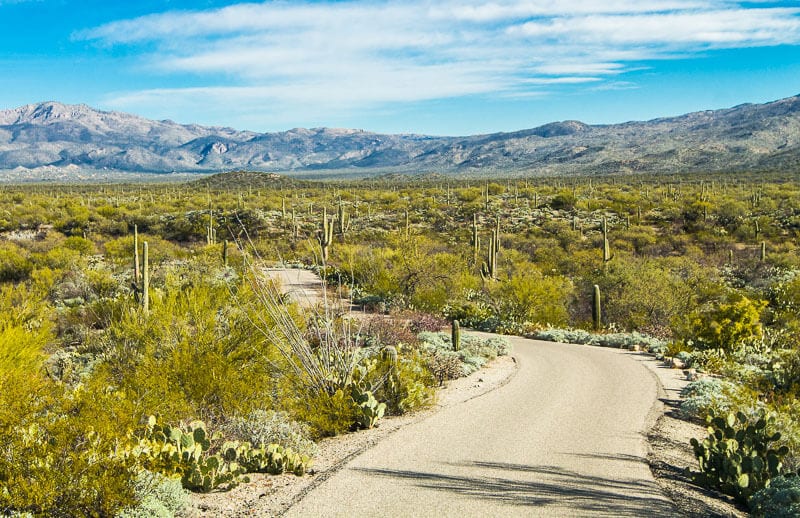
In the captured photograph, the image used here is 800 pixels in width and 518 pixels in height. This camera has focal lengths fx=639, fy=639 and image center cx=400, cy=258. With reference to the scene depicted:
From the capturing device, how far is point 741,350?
16.0 meters

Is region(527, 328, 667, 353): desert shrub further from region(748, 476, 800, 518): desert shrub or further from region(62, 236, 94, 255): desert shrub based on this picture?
region(62, 236, 94, 255): desert shrub

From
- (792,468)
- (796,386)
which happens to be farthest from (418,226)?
(792,468)

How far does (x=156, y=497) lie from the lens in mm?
6285

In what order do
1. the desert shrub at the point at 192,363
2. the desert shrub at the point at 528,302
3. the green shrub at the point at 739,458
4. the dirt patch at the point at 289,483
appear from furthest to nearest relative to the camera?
the desert shrub at the point at 528,302 → the desert shrub at the point at 192,363 → the green shrub at the point at 739,458 → the dirt patch at the point at 289,483

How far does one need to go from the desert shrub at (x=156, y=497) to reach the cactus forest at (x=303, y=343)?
0.02m

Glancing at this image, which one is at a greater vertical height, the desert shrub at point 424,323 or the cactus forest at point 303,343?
the cactus forest at point 303,343

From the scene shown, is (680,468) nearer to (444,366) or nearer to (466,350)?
(444,366)

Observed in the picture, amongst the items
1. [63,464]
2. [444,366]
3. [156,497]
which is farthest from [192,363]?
[444,366]

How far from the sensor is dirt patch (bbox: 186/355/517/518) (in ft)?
22.4

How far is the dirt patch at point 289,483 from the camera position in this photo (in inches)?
269

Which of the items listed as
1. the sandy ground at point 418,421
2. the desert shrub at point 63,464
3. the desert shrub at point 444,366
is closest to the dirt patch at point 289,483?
the sandy ground at point 418,421

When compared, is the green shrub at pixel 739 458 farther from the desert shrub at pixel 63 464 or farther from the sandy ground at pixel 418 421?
the desert shrub at pixel 63 464

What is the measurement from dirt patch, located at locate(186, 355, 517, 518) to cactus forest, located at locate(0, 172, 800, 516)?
7.4 inches

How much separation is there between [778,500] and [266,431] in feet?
Answer: 19.4
